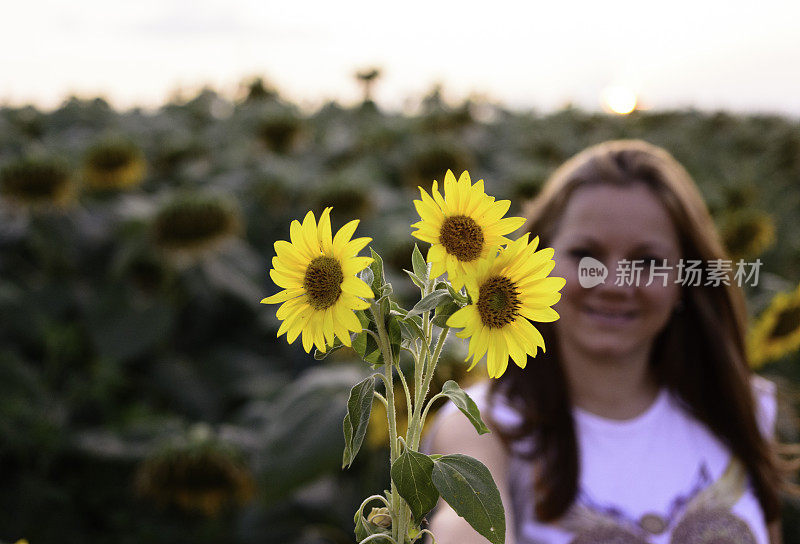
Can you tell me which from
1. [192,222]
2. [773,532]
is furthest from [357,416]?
[192,222]

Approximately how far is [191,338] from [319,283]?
63.9 inches

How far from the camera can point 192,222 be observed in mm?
1488

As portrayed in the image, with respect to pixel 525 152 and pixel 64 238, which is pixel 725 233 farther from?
pixel 64 238

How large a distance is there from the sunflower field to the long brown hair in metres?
0.14

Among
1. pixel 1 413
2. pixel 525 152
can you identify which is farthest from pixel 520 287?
pixel 525 152

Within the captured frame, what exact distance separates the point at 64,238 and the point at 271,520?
0.92 meters

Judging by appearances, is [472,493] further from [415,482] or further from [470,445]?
[470,445]

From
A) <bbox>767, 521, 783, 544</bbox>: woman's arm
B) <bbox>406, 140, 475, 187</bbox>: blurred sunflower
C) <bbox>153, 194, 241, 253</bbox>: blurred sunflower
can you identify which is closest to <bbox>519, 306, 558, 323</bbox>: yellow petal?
<bbox>767, 521, 783, 544</bbox>: woman's arm

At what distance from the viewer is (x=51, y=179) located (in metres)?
1.52

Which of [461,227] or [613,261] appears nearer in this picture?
[461,227]

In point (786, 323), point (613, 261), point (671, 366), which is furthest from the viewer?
point (786, 323)

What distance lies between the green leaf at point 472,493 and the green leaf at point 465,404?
10 millimetres

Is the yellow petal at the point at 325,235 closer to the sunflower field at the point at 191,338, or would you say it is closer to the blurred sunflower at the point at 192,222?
the sunflower field at the point at 191,338

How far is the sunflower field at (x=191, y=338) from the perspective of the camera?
1026 mm
